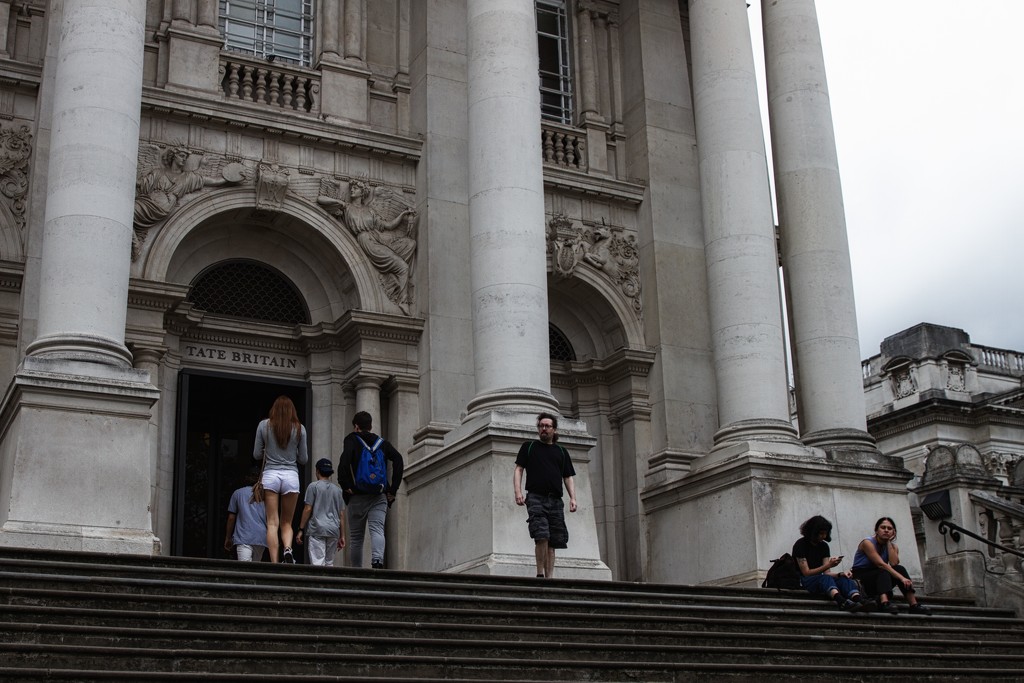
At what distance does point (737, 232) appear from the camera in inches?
768

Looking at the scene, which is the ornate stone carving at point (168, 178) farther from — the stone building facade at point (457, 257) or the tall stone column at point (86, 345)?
the tall stone column at point (86, 345)

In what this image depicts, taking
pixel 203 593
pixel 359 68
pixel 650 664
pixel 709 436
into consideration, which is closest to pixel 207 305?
pixel 359 68

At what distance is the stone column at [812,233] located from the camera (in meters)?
19.8

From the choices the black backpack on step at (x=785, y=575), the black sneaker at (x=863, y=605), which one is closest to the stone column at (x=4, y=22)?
the black backpack on step at (x=785, y=575)

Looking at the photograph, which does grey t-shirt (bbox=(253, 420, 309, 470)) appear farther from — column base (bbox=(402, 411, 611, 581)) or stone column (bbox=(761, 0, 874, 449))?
stone column (bbox=(761, 0, 874, 449))

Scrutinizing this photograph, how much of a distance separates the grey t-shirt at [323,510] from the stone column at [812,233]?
7.65 metres

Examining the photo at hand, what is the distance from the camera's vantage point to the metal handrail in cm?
1673

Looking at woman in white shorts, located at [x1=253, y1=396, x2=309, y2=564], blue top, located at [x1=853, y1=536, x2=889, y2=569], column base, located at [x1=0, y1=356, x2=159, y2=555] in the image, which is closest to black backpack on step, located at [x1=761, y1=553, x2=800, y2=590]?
blue top, located at [x1=853, y1=536, x2=889, y2=569]

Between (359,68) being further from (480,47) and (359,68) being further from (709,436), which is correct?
(709,436)

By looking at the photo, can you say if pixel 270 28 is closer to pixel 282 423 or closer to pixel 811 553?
pixel 282 423

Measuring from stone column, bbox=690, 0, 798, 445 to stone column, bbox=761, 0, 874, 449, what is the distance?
614 millimetres

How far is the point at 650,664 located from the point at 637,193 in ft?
41.3

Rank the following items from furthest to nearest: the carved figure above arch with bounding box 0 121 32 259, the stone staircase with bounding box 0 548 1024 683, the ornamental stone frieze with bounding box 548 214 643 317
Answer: the ornamental stone frieze with bounding box 548 214 643 317, the carved figure above arch with bounding box 0 121 32 259, the stone staircase with bounding box 0 548 1024 683

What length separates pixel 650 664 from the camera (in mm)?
11766
